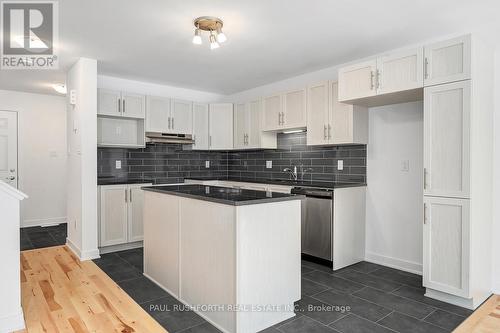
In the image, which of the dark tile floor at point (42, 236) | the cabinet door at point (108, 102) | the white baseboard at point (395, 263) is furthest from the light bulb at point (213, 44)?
the dark tile floor at point (42, 236)

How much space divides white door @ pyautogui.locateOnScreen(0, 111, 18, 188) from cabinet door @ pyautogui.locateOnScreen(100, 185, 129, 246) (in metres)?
2.67

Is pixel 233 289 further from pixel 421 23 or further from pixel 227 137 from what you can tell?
pixel 227 137

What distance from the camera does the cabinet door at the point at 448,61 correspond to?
8.69 feet

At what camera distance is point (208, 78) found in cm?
506

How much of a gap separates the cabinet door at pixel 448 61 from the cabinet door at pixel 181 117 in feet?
11.9

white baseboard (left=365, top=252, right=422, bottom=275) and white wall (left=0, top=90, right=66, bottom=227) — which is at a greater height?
white wall (left=0, top=90, right=66, bottom=227)

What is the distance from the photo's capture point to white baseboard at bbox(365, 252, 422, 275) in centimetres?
359

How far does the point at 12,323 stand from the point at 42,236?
327 centimetres

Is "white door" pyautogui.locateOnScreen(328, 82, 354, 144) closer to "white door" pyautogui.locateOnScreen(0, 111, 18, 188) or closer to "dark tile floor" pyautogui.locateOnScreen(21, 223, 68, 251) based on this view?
"dark tile floor" pyautogui.locateOnScreen(21, 223, 68, 251)

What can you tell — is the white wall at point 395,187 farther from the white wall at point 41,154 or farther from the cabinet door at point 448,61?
the white wall at point 41,154

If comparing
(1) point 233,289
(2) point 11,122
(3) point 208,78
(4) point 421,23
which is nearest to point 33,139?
(2) point 11,122

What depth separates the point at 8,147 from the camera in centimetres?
573

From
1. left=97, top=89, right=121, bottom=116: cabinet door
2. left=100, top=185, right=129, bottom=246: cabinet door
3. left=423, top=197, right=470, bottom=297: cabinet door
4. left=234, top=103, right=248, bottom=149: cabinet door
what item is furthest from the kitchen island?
left=234, top=103, right=248, bottom=149: cabinet door

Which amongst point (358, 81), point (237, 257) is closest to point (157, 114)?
point (358, 81)
